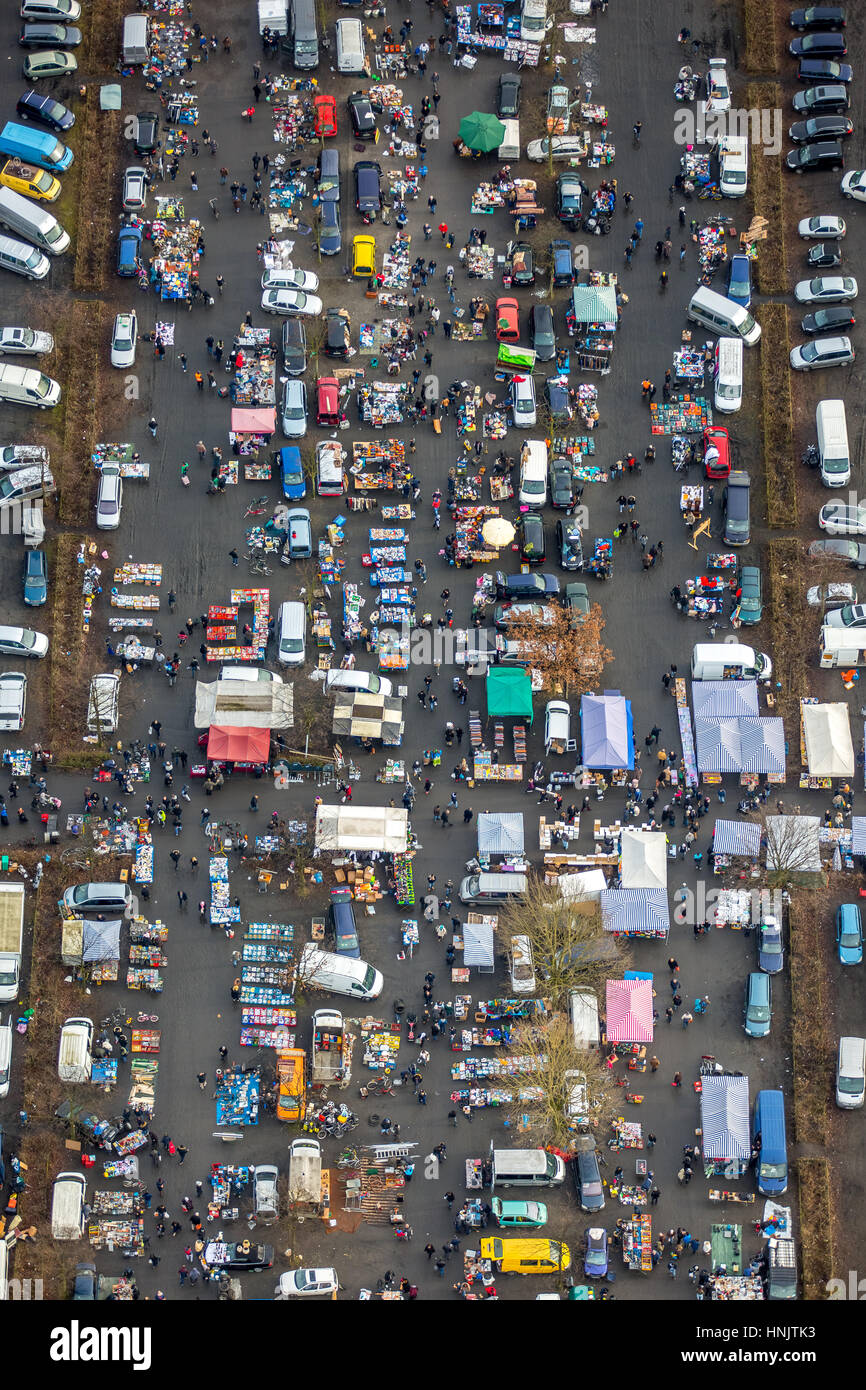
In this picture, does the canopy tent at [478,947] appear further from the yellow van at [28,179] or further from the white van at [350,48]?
the white van at [350,48]

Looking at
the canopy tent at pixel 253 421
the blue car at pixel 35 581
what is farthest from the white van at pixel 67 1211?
the canopy tent at pixel 253 421

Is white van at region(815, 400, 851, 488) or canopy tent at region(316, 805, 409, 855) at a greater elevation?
white van at region(815, 400, 851, 488)

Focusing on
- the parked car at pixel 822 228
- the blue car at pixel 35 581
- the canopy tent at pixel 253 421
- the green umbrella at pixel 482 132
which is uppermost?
the green umbrella at pixel 482 132

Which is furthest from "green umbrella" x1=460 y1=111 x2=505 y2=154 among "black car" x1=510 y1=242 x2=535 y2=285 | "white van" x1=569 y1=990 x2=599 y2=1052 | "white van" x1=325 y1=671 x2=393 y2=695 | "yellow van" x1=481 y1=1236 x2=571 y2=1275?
"yellow van" x1=481 y1=1236 x2=571 y2=1275

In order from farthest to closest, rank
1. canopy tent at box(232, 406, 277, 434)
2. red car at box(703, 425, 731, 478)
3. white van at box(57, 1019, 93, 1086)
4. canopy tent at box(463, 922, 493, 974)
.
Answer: canopy tent at box(232, 406, 277, 434), red car at box(703, 425, 731, 478), canopy tent at box(463, 922, 493, 974), white van at box(57, 1019, 93, 1086)

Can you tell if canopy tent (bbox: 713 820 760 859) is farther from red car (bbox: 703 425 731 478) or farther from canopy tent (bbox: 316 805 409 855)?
red car (bbox: 703 425 731 478)

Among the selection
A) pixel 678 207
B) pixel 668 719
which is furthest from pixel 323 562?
pixel 678 207

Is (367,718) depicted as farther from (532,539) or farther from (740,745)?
(740,745)
